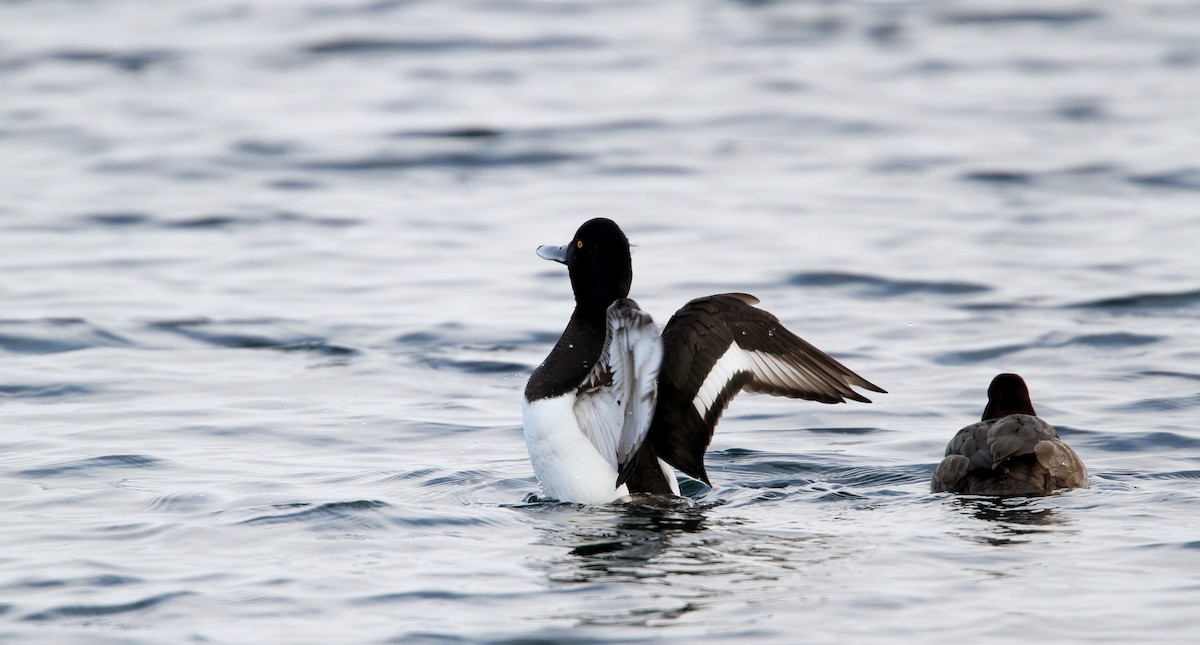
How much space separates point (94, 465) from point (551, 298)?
5523 mm

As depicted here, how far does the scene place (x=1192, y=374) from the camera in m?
10.4

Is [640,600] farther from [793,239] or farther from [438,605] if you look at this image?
[793,239]

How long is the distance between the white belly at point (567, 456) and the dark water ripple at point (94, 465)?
6.98 feet

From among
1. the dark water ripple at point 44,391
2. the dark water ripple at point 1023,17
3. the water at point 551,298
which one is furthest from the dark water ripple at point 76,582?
the dark water ripple at point 1023,17

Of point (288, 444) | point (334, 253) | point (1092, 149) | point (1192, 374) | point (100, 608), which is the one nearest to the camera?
point (100, 608)

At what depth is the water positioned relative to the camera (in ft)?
20.2

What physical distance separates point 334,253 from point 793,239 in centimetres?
427

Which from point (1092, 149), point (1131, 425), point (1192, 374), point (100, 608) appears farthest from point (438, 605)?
point (1092, 149)

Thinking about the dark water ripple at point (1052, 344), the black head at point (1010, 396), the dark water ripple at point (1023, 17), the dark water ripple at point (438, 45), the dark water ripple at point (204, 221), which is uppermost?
the dark water ripple at point (1023, 17)

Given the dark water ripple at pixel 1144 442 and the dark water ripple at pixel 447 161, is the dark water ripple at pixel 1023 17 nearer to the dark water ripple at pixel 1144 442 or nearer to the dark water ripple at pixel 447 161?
the dark water ripple at pixel 447 161

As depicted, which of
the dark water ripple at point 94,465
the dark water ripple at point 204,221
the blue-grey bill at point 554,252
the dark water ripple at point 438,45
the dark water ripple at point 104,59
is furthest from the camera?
the dark water ripple at point 438,45

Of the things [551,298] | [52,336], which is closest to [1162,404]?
[551,298]

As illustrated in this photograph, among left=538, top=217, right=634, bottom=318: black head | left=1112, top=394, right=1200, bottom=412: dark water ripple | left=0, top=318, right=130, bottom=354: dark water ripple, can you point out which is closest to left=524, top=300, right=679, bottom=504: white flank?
left=538, top=217, right=634, bottom=318: black head

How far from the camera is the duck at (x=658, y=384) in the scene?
721 centimetres
